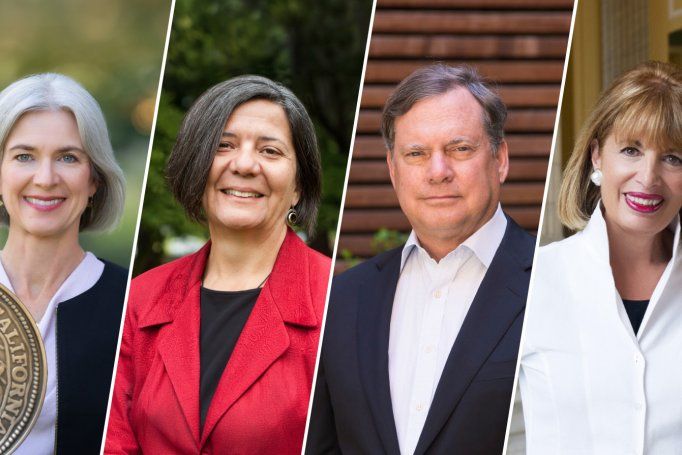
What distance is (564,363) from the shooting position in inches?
115

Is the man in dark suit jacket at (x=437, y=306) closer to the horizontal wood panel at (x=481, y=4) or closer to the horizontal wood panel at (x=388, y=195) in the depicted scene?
the horizontal wood panel at (x=388, y=195)

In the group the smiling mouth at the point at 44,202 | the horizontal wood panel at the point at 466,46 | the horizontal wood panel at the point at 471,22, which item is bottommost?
the smiling mouth at the point at 44,202

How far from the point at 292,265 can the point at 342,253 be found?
32 centimetres

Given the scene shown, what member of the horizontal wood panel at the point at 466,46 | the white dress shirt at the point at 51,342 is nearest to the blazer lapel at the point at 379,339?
the horizontal wood panel at the point at 466,46

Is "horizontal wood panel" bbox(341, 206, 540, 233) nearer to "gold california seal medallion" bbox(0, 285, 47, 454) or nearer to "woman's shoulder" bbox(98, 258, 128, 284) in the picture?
"woman's shoulder" bbox(98, 258, 128, 284)

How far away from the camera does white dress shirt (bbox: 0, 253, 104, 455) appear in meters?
3.02

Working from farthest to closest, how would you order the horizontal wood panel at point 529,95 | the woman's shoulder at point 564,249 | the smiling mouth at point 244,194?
the horizontal wood panel at point 529,95 → the woman's shoulder at point 564,249 → the smiling mouth at point 244,194

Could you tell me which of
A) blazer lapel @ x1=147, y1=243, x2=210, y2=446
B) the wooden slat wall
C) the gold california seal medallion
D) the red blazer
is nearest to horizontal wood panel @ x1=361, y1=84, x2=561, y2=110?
the wooden slat wall

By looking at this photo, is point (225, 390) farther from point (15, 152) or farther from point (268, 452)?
point (15, 152)

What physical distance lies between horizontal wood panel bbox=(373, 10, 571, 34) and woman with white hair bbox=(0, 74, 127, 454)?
1043 millimetres

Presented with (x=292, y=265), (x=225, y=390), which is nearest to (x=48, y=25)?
(x=292, y=265)

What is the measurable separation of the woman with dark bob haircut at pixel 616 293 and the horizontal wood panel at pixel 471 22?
1.54 ft

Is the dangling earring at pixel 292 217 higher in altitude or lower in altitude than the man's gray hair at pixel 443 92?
lower

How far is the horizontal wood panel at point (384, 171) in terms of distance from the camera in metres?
3.05
